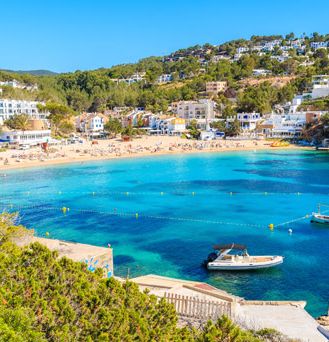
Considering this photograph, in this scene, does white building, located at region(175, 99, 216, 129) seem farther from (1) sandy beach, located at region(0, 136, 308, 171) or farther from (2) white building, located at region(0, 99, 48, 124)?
(2) white building, located at region(0, 99, 48, 124)

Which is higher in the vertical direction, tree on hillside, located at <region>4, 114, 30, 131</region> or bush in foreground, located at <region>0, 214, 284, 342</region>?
tree on hillside, located at <region>4, 114, 30, 131</region>

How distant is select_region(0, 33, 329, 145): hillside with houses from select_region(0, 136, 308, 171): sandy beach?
190 inches

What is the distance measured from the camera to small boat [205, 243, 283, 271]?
67.2ft

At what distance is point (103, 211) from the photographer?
109 ft

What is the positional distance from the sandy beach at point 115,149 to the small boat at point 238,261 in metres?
41.5

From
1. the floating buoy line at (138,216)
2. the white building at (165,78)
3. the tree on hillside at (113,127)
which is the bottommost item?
the floating buoy line at (138,216)

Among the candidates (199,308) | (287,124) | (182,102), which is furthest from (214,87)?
(199,308)

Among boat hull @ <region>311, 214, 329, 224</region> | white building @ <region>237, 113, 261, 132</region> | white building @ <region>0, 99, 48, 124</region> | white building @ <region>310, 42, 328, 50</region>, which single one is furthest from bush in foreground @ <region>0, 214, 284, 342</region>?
white building @ <region>310, 42, 328, 50</region>

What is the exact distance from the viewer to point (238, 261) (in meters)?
20.9

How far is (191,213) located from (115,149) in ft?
137

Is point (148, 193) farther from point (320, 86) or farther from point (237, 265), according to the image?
point (320, 86)

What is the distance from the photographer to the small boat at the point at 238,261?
20.5m

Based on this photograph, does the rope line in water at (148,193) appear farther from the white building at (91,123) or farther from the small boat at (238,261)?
the white building at (91,123)

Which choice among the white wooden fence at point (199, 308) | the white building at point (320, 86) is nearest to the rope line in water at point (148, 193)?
the white wooden fence at point (199, 308)
